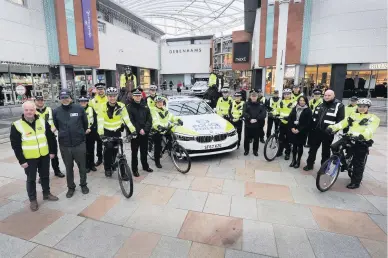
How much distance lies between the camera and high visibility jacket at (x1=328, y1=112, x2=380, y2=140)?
14.0 ft

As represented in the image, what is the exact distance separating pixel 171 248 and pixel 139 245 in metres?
0.43

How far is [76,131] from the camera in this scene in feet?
13.6

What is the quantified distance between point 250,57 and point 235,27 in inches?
1056

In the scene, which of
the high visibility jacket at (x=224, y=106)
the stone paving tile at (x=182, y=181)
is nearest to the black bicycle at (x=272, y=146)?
the high visibility jacket at (x=224, y=106)

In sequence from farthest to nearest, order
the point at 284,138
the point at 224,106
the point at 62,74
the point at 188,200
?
the point at 62,74, the point at 224,106, the point at 284,138, the point at 188,200

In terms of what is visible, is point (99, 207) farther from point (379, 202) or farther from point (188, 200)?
point (379, 202)

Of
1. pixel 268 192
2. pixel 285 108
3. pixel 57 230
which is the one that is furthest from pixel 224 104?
pixel 57 230

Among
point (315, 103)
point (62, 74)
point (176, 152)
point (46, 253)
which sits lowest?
point (46, 253)

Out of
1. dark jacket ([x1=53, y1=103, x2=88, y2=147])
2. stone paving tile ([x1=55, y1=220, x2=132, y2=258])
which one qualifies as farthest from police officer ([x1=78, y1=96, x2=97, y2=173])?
stone paving tile ([x1=55, y1=220, x2=132, y2=258])

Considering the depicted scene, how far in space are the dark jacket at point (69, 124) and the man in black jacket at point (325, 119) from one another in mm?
5038

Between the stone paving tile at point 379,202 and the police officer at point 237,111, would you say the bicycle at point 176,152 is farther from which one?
the stone paving tile at point 379,202

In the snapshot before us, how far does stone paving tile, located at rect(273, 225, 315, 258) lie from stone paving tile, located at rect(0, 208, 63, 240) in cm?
340

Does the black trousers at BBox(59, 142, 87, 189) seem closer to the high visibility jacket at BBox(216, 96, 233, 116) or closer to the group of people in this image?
the group of people

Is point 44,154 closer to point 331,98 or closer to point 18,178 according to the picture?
point 18,178
